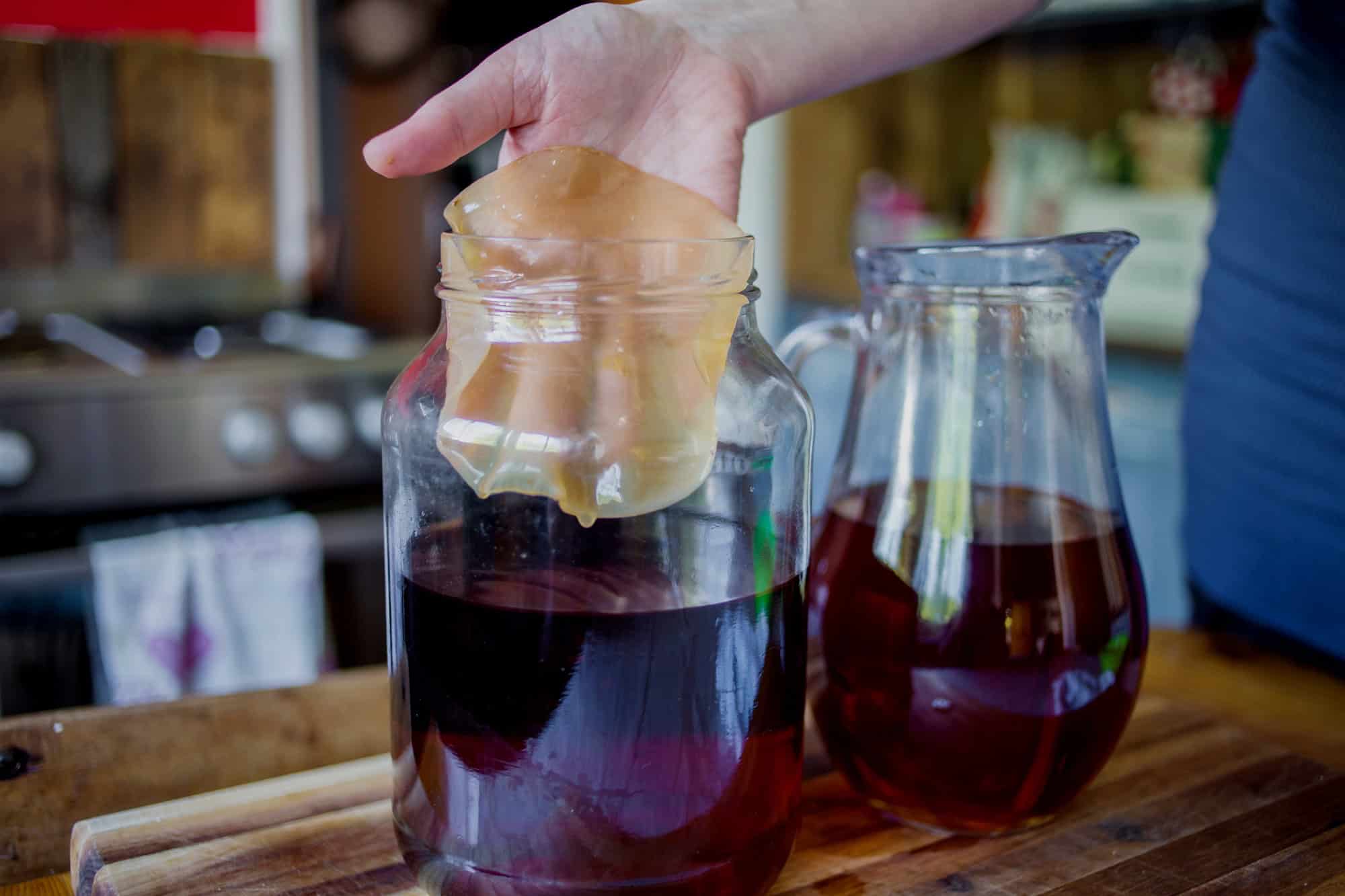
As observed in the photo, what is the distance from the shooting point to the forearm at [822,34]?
0.58 m

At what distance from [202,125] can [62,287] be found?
1.26 feet

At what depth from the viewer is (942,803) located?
52cm

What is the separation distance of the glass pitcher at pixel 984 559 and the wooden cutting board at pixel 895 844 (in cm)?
3

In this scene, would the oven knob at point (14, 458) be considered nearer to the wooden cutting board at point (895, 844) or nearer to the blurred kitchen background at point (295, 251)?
the blurred kitchen background at point (295, 251)

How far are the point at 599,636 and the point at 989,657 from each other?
0.56ft

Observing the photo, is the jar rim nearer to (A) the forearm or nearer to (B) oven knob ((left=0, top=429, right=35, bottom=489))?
(A) the forearm

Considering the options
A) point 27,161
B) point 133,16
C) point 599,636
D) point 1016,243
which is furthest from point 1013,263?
point 133,16

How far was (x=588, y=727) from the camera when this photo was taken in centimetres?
44

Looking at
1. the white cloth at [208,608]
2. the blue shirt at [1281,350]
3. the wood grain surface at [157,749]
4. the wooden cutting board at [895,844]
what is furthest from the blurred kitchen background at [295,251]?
the wooden cutting board at [895,844]

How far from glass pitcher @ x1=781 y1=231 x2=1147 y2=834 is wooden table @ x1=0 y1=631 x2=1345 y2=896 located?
9.3 inches

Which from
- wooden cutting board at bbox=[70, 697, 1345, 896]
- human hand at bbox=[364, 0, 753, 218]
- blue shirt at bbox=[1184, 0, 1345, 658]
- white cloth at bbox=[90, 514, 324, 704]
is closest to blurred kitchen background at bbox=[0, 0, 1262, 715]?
white cloth at bbox=[90, 514, 324, 704]

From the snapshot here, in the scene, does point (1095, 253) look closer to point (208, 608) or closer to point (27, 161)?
point (208, 608)

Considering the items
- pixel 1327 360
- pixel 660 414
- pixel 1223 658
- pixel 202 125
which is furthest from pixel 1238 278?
pixel 202 125

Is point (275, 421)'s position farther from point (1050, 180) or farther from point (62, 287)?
point (1050, 180)
